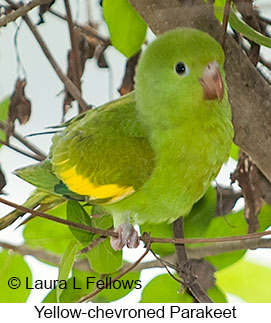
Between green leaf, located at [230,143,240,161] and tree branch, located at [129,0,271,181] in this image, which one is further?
green leaf, located at [230,143,240,161]

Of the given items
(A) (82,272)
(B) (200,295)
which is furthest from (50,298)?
(B) (200,295)

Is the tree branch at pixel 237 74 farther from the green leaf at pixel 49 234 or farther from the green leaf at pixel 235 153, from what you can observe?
the green leaf at pixel 49 234

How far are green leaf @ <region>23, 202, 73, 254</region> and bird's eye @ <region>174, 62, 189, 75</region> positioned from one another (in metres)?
0.28

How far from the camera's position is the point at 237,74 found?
29.6 inches

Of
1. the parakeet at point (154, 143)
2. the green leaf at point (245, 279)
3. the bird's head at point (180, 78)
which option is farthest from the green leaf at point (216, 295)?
the bird's head at point (180, 78)

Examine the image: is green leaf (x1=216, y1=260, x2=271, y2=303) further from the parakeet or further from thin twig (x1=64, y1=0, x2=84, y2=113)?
thin twig (x1=64, y1=0, x2=84, y2=113)

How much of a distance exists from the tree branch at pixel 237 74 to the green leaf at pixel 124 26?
7 centimetres

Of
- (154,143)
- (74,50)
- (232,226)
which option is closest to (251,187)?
(232,226)

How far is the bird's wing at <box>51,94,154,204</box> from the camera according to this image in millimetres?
727

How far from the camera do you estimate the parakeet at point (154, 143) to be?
26.2 inches

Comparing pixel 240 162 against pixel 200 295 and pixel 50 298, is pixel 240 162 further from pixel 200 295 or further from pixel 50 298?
pixel 50 298

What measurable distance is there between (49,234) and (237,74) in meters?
0.31

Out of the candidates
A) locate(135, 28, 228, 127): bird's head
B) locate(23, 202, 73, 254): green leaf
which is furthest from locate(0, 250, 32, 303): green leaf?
locate(135, 28, 228, 127): bird's head

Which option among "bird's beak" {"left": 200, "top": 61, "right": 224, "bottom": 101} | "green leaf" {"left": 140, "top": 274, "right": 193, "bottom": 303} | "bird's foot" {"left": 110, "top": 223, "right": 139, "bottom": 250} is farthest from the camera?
"green leaf" {"left": 140, "top": 274, "right": 193, "bottom": 303}
